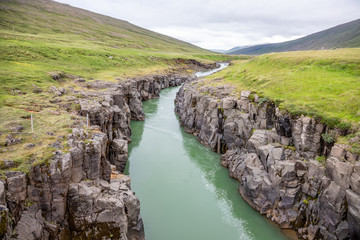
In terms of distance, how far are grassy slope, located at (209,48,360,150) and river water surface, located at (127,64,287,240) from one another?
12.5 metres

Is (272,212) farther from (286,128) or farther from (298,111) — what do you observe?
(298,111)

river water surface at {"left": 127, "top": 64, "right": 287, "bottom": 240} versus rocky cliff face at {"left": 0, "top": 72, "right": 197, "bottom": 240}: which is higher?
rocky cliff face at {"left": 0, "top": 72, "right": 197, "bottom": 240}

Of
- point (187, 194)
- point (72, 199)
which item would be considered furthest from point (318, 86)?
point (72, 199)

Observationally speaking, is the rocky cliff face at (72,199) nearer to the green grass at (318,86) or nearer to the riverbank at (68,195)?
the riverbank at (68,195)

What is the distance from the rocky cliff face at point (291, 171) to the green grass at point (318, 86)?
1.66 metres

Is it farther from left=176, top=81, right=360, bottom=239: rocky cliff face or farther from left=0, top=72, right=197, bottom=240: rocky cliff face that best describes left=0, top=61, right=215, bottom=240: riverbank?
left=176, top=81, right=360, bottom=239: rocky cliff face

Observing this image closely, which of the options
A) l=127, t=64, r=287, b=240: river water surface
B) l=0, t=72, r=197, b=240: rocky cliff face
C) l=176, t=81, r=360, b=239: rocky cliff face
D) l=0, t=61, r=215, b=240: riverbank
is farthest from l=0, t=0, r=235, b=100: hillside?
l=176, t=81, r=360, b=239: rocky cliff face

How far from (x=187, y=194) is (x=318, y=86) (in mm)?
22660

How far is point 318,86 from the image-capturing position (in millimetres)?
30469

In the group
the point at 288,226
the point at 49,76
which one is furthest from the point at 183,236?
the point at 49,76

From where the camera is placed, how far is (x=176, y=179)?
30.8 m

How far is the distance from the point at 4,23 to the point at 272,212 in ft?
392

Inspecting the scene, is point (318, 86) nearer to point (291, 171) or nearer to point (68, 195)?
point (291, 171)

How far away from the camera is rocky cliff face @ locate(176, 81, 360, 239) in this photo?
18531mm
